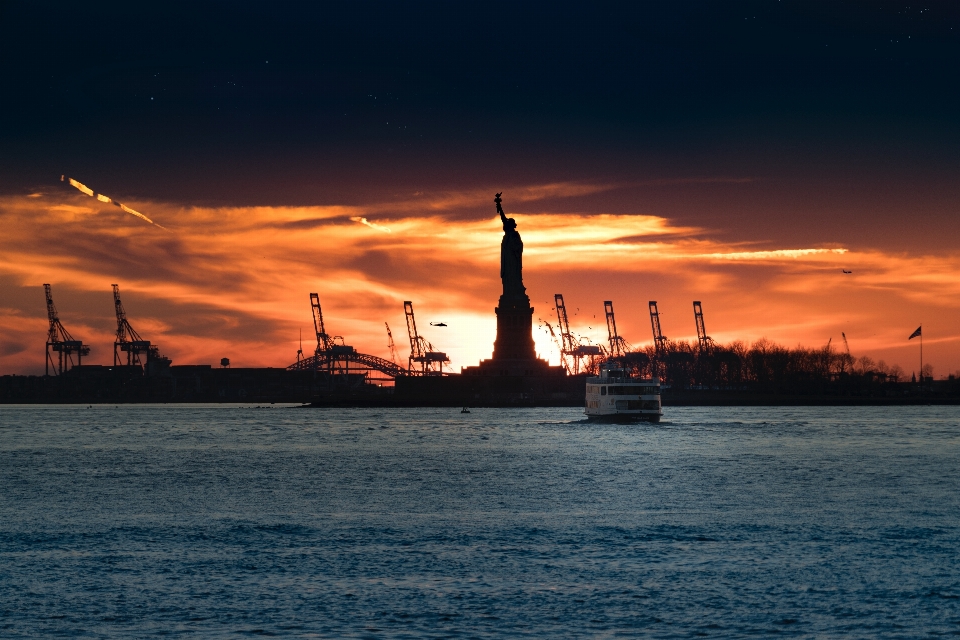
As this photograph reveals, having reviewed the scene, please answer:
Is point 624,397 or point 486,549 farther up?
point 624,397

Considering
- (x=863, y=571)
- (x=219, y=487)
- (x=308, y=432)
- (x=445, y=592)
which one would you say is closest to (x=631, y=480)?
(x=219, y=487)

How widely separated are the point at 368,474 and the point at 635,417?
67.3 meters

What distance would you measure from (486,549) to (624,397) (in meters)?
95.2

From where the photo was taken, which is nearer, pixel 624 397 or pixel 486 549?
pixel 486 549

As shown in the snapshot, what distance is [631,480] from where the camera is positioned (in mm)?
61844

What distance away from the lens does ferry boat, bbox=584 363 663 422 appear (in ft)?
429

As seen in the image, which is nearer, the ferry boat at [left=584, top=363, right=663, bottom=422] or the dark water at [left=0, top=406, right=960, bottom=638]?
the dark water at [left=0, top=406, right=960, bottom=638]

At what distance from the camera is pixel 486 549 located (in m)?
37.5

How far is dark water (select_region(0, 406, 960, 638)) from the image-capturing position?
26984 millimetres

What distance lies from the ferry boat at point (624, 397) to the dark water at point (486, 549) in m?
53.4

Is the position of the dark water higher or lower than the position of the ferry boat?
lower

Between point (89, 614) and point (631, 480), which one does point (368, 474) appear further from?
point (89, 614)

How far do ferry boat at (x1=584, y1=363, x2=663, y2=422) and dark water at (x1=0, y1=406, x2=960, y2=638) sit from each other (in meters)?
53.4

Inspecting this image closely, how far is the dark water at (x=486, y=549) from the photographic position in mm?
26984
